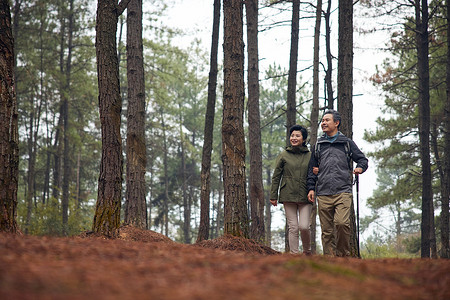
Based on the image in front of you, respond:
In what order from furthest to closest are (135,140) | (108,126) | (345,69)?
(135,140) → (345,69) → (108,126)

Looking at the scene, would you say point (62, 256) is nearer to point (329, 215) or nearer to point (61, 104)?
point (329, 215)

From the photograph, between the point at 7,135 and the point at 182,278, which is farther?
the point at 7,135

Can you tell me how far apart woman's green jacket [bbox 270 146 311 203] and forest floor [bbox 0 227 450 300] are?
11.5 feet

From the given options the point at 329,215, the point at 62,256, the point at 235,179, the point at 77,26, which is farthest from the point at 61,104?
the point at 62,256

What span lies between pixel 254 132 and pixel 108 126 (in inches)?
325

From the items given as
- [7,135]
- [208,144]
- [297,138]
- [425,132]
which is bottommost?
[7,135]

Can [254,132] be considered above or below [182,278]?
above

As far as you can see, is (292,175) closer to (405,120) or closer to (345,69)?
(345,69)

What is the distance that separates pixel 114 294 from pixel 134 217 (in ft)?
27.6

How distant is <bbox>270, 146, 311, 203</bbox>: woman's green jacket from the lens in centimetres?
711

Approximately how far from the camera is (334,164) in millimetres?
6699

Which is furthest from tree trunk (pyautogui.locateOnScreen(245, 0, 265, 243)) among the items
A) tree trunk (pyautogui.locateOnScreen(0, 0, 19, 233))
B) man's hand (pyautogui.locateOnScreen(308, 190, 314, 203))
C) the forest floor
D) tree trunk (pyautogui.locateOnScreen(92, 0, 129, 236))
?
the forest floor

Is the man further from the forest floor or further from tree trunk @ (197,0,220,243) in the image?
tree trunk @ (197,0,220,243)

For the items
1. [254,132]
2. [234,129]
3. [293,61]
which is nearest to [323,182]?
[234,129]
